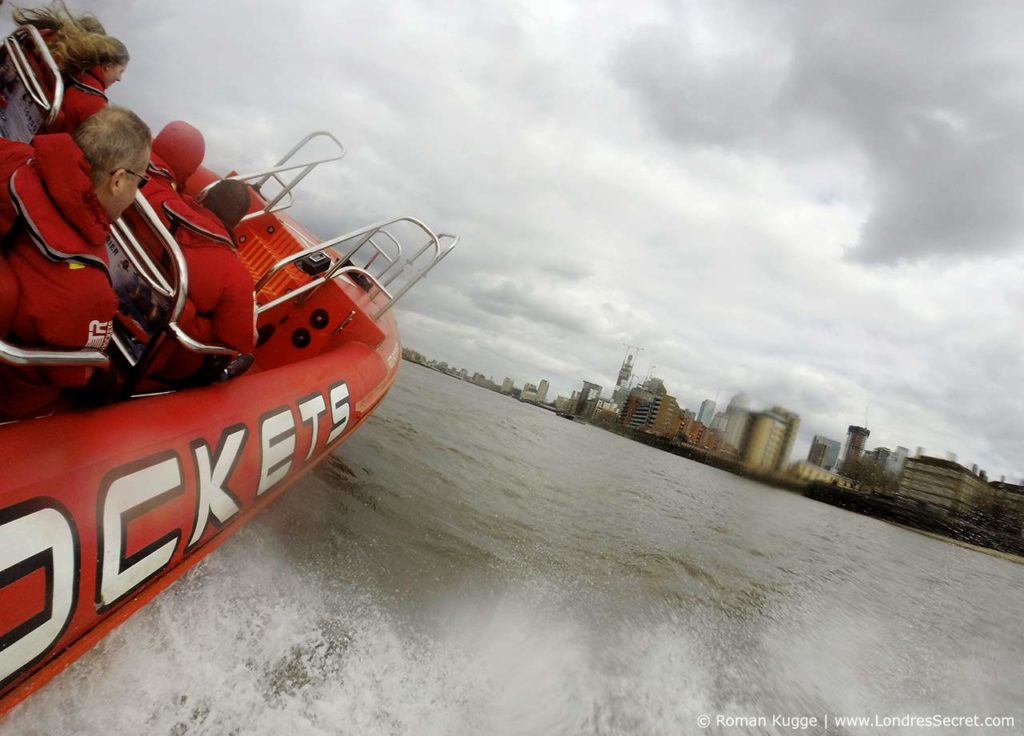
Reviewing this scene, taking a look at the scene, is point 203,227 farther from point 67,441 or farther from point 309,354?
point 309,354

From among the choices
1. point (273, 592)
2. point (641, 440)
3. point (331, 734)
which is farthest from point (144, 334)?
point (641, 440)

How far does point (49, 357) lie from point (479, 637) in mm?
2466

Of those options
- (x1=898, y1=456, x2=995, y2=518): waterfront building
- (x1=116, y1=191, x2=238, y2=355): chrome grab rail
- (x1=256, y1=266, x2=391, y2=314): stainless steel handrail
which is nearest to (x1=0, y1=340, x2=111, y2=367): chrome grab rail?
(x1=116, y1=191, x2=238, y2=355): chrome grab rail

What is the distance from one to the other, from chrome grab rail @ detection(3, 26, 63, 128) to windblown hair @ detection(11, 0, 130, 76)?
0.34 ft

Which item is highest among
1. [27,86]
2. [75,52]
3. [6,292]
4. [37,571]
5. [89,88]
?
[75,52]

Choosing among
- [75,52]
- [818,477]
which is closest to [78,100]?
[75,52]

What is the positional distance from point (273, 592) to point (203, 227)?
1.73 meters

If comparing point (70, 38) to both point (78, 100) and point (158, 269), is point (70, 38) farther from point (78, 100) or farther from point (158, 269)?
point (158, 269)

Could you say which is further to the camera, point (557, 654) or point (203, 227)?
point (557, 654)

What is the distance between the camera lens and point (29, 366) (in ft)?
3.85

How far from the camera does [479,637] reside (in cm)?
288

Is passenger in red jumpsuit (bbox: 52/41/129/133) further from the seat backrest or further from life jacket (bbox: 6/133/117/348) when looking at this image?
life jacket (bbox: 6/133/117/348)

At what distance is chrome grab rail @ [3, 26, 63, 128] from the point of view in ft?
6.24

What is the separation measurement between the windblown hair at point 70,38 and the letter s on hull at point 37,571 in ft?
6.50
